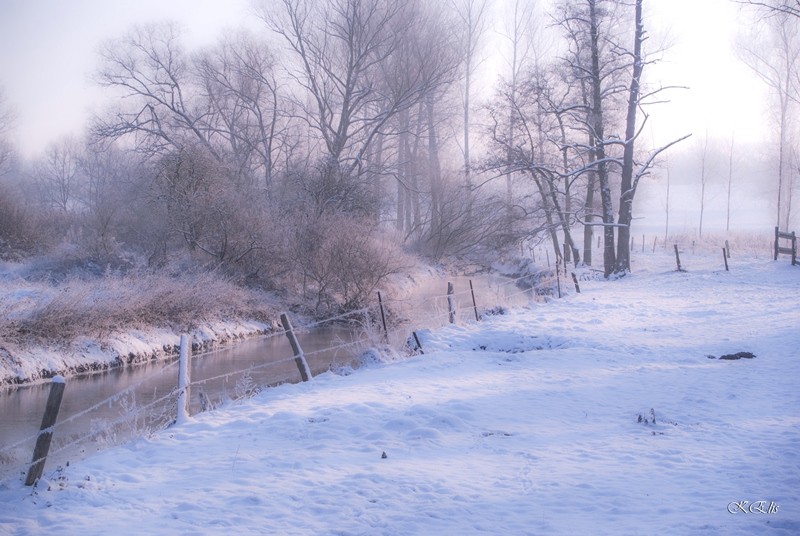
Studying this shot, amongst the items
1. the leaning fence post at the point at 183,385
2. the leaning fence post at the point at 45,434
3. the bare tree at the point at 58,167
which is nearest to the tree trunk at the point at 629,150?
the leaning fence post at the point at 183,385

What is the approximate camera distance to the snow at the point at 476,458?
17.1 ft

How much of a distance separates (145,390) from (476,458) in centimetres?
918

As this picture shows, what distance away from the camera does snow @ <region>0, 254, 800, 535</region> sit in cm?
520

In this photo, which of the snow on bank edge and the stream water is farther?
the snow on bank edge

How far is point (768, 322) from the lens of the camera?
49.1ft

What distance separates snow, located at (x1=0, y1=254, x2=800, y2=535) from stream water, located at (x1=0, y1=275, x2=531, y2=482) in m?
1.16

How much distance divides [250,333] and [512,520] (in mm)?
17462

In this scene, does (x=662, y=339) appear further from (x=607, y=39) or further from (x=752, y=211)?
(x=752, y=211)

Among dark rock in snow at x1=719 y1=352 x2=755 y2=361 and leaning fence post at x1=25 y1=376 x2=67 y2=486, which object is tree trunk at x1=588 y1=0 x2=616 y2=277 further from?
leaning fence post at x1=25 y1=376 x2=67 y2=486

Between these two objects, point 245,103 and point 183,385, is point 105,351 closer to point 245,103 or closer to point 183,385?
point 183,385

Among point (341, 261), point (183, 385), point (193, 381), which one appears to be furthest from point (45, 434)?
point (341, 261)

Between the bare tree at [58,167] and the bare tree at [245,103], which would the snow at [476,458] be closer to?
the bare tree at [245,103]

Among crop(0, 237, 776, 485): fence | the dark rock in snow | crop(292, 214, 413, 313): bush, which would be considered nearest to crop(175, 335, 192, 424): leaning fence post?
crop(0, 237, 776, 485): fence

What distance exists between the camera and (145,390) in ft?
44.8
